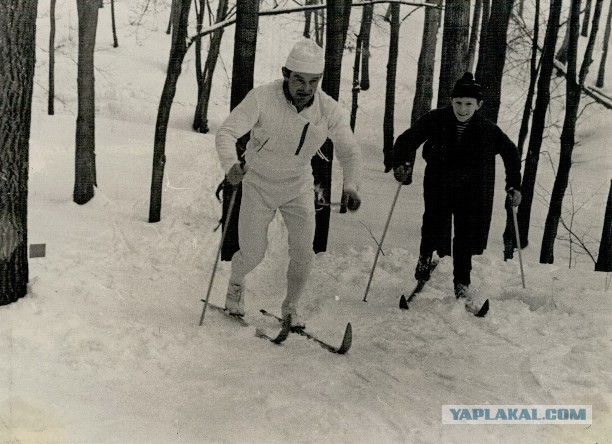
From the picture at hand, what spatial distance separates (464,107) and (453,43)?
259cm

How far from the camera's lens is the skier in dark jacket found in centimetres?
550

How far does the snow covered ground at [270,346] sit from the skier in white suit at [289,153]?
0.66m

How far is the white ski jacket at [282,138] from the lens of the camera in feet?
15.3

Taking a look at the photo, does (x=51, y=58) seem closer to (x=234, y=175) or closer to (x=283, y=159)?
(x=283, y=159)

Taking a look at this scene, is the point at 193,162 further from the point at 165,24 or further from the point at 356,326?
the point at 165,24

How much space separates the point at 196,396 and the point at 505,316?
8.49ft

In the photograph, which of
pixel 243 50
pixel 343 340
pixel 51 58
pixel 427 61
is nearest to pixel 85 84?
pixel 243 50

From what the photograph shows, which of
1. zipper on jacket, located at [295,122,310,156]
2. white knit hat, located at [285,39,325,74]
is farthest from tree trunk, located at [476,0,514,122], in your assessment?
white knit hat, located at [285,39,325,74]

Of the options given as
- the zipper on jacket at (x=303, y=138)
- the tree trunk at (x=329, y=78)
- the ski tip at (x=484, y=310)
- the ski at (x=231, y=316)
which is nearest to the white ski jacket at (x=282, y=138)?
the zipper on jacket at (x=303, y=138)

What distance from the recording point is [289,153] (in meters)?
4.82

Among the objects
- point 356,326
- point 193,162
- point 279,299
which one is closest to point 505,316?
point 356,326

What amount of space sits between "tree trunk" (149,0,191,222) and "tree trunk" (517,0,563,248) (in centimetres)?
527

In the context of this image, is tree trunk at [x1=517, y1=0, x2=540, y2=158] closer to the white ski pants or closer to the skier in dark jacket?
the skier in dark jacket

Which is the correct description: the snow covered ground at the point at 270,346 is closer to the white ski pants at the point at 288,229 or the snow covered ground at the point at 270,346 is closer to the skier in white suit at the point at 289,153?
the white ski pants at the point at 288,229
